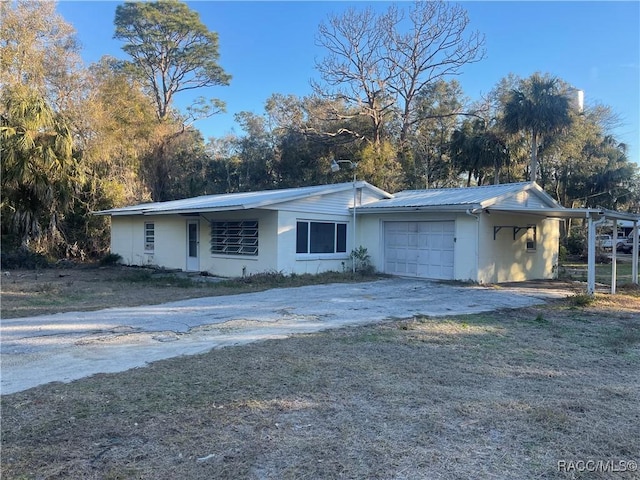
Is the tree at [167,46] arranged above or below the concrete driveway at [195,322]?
above

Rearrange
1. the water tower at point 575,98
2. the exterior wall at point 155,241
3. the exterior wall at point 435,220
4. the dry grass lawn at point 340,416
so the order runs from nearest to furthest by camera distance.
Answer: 1. the dry grass lawn at point 340,416
2. the exterior wall at point 435,220
3. the exterior wall at point 155,241
4. the water tower at point 575,98

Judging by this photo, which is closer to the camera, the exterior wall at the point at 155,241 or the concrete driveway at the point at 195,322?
the concrete driveway at the point at 195,322

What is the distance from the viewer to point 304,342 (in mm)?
6559

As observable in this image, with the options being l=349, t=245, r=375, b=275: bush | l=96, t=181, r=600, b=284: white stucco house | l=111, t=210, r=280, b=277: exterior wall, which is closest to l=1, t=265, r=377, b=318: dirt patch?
l=111, t=210, r=280, b=277: exterior wall

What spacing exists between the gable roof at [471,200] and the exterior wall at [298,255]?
181cm

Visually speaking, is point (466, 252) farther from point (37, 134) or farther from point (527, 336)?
point (37, 134)

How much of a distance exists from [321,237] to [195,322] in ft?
27.6

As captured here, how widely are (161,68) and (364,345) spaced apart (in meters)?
35.4

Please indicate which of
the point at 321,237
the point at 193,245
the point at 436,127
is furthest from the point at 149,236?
the point at 436,127

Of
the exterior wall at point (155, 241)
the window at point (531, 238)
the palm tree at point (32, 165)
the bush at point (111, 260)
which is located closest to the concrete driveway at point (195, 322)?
the window at point (531, 238)

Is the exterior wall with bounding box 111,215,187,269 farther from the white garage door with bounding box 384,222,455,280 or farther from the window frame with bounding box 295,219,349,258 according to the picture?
the white garage door with bounding box 384,222,455,280

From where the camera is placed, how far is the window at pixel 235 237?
51.0 ft

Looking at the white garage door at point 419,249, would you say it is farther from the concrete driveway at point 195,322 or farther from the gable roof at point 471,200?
the concrete driveway at point 195,322

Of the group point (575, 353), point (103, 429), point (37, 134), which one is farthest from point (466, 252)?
point (37, 134)
